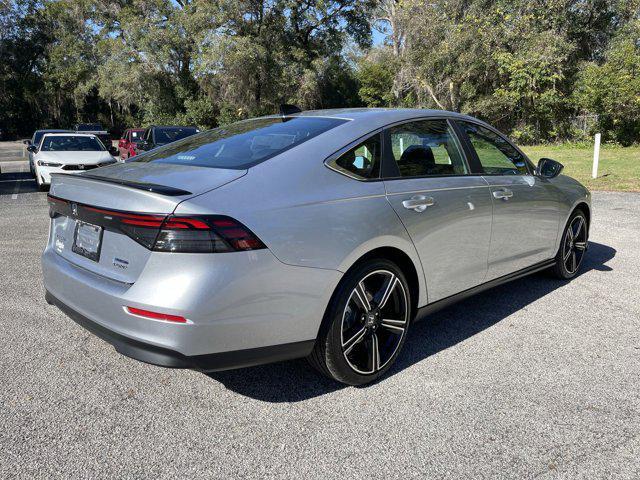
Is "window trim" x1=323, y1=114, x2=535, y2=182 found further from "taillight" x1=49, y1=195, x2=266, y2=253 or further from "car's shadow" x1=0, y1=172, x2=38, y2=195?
"car's shadow" x1=0, y1=172, x2=38, y2=195

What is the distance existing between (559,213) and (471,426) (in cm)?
278

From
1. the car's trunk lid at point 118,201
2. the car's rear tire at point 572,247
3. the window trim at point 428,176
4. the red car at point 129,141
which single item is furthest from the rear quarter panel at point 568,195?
the red car at point 129,141

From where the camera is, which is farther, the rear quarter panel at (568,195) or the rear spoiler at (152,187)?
the rear quarter panel at (568,195)

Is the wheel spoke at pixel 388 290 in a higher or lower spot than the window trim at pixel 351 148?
lower

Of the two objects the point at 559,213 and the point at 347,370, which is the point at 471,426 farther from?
the point at 559,213

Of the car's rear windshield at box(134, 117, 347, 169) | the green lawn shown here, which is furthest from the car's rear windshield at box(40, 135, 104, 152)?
the green lawn

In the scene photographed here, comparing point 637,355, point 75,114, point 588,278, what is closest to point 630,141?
point 588,278

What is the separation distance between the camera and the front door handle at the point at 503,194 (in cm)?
393

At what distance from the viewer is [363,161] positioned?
313 cm

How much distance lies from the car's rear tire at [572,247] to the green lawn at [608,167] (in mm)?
7728

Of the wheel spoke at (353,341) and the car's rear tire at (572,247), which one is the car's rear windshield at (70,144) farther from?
the wheel spoke at (353,341)

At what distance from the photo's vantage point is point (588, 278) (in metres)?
5.32

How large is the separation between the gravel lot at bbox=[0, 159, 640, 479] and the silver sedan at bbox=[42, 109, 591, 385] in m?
0.34

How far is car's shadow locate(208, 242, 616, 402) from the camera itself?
121 inches
